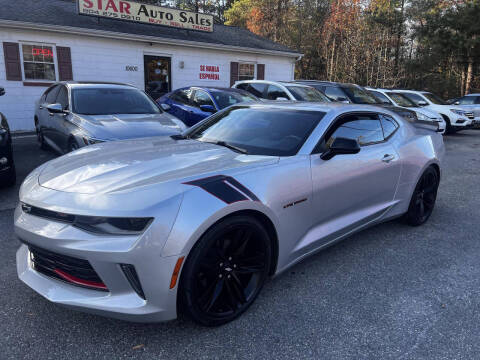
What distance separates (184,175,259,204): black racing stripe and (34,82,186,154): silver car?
3.28 metres

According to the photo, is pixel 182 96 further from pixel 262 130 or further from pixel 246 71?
pixel 246 71

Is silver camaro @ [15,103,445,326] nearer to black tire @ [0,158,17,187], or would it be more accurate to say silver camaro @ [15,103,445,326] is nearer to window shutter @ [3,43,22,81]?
black tire @ [0,158,17,187]

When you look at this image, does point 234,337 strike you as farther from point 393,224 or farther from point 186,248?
point 393,224

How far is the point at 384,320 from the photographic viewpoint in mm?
2561

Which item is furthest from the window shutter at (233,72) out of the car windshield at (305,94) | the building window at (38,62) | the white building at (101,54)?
the building window at (38,62)

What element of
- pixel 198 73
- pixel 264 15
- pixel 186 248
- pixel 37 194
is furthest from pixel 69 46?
pixel 264 15

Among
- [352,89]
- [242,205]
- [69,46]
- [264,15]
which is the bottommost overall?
[242,205]

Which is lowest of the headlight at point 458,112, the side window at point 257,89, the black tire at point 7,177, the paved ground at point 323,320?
the paved ground at point 323,320

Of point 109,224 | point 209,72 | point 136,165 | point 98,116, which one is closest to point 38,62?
point 209,72

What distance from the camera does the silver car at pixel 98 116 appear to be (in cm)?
540

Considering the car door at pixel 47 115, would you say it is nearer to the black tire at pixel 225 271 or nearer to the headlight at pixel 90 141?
the headlight at pixel 90 141

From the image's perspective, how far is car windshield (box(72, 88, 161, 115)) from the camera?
618 cm

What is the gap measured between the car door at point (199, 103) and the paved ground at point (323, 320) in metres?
5.29

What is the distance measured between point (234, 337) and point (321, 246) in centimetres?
113
